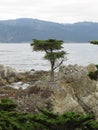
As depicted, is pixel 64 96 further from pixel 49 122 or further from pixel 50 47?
pixel 49 122

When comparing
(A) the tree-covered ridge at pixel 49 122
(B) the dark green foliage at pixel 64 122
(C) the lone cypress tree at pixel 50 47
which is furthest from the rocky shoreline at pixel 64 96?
(B) the dark green foliage at pixel 64 122

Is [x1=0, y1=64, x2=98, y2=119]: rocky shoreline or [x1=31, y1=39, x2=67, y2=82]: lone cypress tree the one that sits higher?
[x1=31, y1=39, x2=67, y2=82]: lone cypress tree

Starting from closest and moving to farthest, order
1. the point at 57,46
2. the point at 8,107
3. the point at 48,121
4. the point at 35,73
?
the point at 48,121 → the point at 8,107 → the point at 57,46 → the point at 35,73

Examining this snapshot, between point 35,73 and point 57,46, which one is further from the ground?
point 57,46

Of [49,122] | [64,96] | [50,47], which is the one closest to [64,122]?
[49,122]

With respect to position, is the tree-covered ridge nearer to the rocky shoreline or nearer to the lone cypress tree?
the rocky shoreline

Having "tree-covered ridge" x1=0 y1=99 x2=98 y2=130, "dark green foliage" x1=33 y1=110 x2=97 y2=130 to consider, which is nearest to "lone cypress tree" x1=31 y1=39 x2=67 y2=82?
"tree-covered ridge" x1=0 y1=99 x2=98 y2=130

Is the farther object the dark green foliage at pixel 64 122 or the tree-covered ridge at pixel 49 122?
the dark green foliage at pixel 64 122

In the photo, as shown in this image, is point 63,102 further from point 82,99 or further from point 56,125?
point 56,125

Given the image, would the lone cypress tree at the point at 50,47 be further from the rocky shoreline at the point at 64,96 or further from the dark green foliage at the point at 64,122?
the dark green foliage at the point at 64,122

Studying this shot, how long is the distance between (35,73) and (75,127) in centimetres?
6928

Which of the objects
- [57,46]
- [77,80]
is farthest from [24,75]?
[77,80]

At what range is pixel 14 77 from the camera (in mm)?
75812

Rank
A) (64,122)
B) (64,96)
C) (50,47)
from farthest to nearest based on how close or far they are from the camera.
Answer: (50,47) < (64,96) < (64,122)
